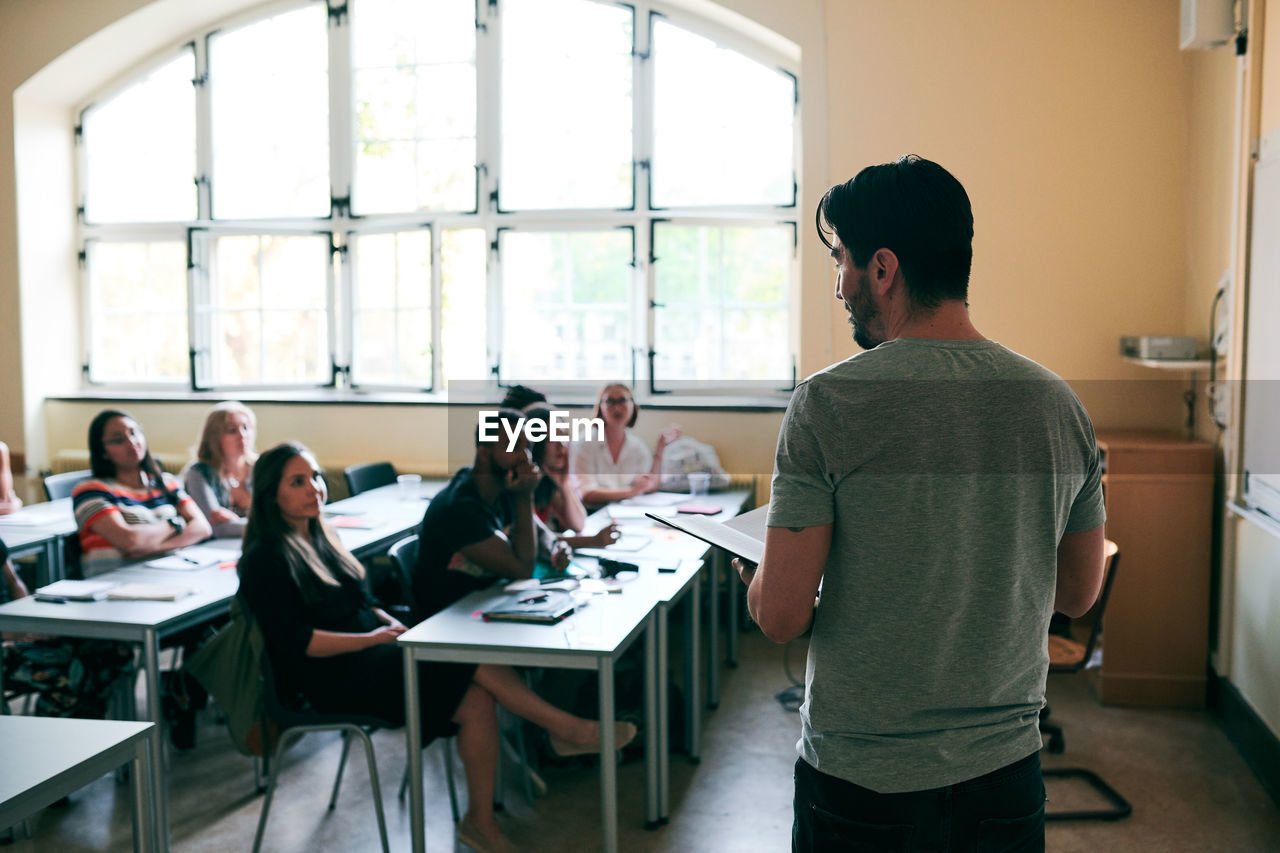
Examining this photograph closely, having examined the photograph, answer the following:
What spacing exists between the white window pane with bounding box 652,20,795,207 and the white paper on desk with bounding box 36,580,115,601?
3.70 m

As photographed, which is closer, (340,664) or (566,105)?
(340,664)

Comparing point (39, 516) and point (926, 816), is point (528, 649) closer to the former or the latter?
point (926, 816)

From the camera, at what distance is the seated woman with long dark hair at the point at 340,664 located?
2924 mm

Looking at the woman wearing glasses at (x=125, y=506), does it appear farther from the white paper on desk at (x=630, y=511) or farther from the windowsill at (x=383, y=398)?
the windowsill at (x=383, y=398)

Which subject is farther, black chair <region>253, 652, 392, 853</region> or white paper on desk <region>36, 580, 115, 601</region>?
white paper on desk <region>36, 580, 115, 601</region>

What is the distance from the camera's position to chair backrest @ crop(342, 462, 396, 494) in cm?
554

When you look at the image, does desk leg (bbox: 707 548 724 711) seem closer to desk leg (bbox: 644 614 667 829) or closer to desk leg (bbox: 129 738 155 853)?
desk leg (bbox: 644 614 667 829)

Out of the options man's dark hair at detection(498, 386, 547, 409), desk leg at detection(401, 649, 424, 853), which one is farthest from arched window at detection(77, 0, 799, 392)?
desk leg at detection(401, 649, 424, 853)

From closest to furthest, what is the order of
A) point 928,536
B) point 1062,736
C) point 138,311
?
point 928,536 < point 1062,736 < point 138,311

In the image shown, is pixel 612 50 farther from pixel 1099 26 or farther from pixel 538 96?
pixel 1099 26

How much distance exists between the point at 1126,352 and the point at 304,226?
4.70 meters

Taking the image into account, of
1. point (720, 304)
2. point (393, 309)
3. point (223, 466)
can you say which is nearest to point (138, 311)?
point (393, 309)

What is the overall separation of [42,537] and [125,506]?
1.83 ft

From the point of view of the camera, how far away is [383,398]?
6.30 meters
